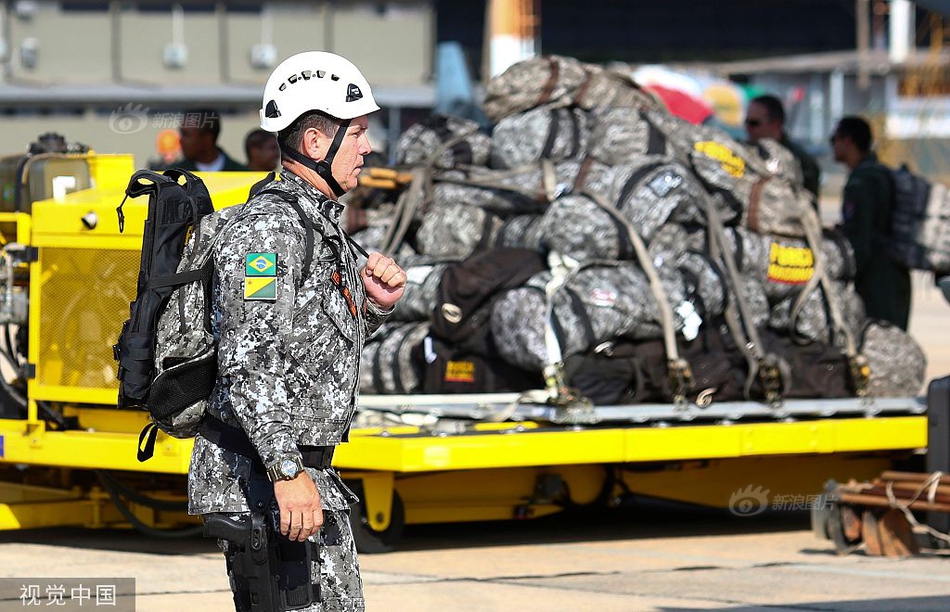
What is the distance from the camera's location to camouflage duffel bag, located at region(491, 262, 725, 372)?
781 centimetres

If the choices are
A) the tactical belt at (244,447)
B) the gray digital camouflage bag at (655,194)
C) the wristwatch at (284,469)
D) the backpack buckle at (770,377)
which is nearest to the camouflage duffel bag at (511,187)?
the gray digital camouflage bag at (655,194)

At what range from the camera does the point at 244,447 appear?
4082 mm

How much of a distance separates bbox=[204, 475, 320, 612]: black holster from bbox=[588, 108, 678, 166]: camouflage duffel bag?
16.6 ft

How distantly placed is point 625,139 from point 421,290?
1356mm

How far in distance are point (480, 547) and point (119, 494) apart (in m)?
1.62

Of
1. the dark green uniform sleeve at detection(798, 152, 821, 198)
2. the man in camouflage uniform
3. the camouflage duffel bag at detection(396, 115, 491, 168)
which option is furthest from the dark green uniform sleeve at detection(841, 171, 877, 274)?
the man in camouflage uniform

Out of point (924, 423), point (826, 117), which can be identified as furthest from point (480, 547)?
point (826, 117)

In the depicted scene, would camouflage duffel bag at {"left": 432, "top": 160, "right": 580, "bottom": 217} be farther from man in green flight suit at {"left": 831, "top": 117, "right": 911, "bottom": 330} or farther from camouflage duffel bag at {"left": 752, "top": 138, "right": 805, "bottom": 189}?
man in green flight suit at {"left": 831, "top": 117, "right": 911, "bottom": 330}

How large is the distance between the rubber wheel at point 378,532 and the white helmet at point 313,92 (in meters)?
3.66

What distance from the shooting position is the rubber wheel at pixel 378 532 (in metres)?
7.67

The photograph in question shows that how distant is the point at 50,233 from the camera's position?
7.45 m

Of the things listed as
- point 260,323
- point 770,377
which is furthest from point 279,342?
point 770,377

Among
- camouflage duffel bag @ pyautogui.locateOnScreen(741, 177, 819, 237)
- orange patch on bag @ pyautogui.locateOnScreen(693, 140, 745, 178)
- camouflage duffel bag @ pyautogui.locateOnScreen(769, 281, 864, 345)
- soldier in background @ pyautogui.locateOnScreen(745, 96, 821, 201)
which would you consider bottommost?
camouflage duffel bag @ pyautogui.locateOnScreen(769, 281, 864, 345)

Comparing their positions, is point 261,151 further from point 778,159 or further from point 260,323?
point 260,323
